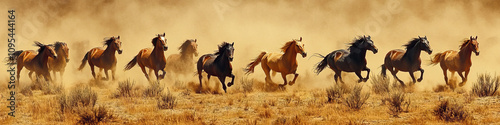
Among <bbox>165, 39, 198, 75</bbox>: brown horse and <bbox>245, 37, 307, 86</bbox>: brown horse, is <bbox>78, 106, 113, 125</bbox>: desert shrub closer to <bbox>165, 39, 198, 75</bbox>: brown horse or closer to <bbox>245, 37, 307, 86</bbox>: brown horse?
<bbox>245, 37, 307, 86</bbox>: brown horse

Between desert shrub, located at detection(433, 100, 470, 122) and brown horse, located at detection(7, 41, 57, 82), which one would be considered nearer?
desert shrub, located at detection(433, 100, 470, 122)

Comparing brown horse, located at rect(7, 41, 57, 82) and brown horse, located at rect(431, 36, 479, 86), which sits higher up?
brown horse, located at rect(7, 41, 57, 82)

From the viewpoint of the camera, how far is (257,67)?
88.7 ft

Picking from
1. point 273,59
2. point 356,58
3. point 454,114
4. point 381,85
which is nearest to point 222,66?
point 273,59

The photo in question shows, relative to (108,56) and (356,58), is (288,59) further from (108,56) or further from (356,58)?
(108,56)

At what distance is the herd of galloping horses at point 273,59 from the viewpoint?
1512 centimetres

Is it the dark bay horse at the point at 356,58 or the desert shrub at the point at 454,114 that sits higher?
the dark bay horse at the point at 356,58

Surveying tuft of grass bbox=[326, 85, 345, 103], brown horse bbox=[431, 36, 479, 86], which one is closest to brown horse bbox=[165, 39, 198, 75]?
tuft of grass bbox=[326, 85, 345, 103]

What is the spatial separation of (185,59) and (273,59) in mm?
3297

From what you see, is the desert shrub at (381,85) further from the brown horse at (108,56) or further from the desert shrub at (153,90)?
the brown horse at (108,56)

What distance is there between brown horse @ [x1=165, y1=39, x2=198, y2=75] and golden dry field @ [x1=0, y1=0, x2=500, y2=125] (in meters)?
0.28

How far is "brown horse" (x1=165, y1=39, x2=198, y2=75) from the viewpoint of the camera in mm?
18125

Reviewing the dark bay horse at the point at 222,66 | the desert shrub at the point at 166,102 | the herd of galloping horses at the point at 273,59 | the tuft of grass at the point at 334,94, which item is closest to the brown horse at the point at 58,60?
the herd of galloping horses at the point at 273,59

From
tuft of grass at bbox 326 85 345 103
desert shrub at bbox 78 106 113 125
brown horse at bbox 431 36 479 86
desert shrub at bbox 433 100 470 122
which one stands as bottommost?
desert shrub at bbox 433 100 470 122
